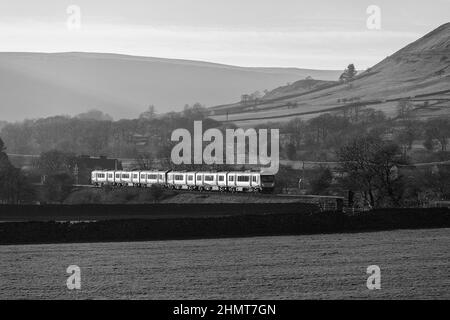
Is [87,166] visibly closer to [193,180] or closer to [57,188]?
[57,188]

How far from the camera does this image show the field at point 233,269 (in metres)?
26.3

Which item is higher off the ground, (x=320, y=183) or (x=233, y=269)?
(x=320, y=183)

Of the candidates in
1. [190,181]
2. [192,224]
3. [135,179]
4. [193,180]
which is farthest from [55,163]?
[192,224]

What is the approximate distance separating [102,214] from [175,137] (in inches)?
5050

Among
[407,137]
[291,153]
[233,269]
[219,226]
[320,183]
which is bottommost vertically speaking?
[233,269]

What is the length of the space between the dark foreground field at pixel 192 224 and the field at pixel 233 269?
301cm

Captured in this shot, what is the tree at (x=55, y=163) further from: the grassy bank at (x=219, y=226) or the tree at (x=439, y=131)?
the tree at (x=439, y=131)

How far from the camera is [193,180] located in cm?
9025

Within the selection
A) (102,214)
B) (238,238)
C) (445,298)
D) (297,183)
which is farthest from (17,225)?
(297,183)

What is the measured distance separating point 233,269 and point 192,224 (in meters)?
15.9

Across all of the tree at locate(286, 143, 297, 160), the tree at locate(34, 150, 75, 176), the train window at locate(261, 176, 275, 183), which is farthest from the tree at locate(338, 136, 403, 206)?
the tree at locate(286, 143, 297, 160)

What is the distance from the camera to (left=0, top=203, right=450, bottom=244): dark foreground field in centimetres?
4381

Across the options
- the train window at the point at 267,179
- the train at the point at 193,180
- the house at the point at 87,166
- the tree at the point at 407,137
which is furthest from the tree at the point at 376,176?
the tree at the point at 407,137

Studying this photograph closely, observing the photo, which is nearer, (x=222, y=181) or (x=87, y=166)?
(x=222, y=181)
